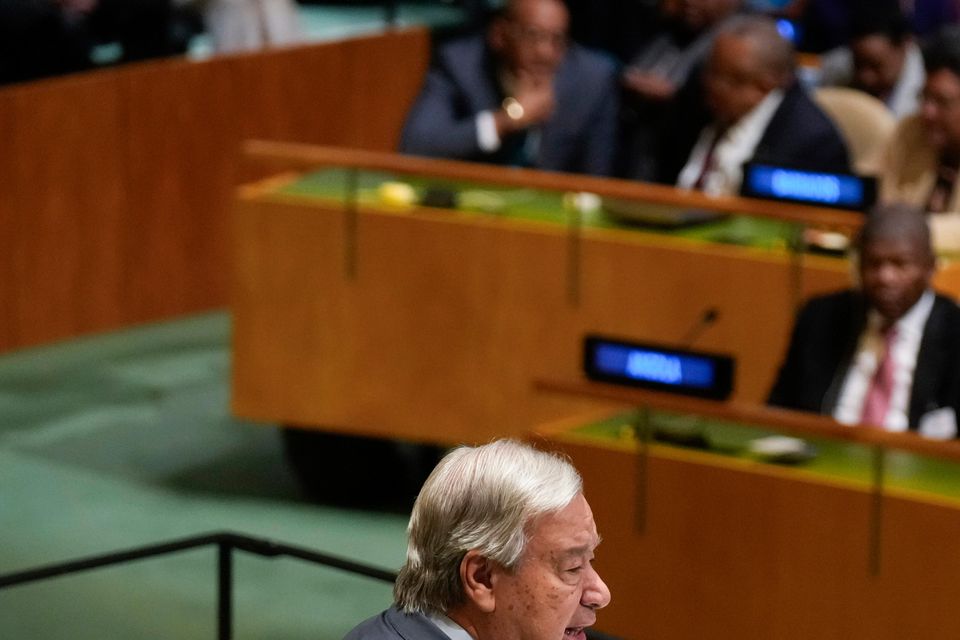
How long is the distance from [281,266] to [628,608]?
2.02 m

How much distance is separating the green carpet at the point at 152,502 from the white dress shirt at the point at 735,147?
140 centimetres

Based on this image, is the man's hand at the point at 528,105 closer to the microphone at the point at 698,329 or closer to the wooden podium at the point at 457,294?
the wooden podium at the point at 457,294

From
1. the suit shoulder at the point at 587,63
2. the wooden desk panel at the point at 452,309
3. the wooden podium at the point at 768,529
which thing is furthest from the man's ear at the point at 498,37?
the wooden podium at the point at 768,529

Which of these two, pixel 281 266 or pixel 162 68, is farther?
pixel 162 68

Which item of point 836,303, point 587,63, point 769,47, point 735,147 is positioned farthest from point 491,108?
point 836,303

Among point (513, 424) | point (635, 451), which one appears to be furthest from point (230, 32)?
point (635, 451)

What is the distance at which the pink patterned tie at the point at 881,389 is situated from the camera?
494 cm

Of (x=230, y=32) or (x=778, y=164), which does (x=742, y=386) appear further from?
(x=230, y=32)

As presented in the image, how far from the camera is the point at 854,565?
14.6 feet

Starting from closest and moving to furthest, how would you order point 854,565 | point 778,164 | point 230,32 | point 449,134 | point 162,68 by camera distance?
point 854,565, point 778,164, point 449,134, point 162,68, point 230,32

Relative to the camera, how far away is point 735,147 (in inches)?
239

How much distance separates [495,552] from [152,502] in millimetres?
4380

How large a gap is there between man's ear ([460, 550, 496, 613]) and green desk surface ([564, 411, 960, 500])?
7.34 feet

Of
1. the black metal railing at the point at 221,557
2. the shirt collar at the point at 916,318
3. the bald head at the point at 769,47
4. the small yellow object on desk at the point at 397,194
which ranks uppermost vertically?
the bald head at the point at 769,47
